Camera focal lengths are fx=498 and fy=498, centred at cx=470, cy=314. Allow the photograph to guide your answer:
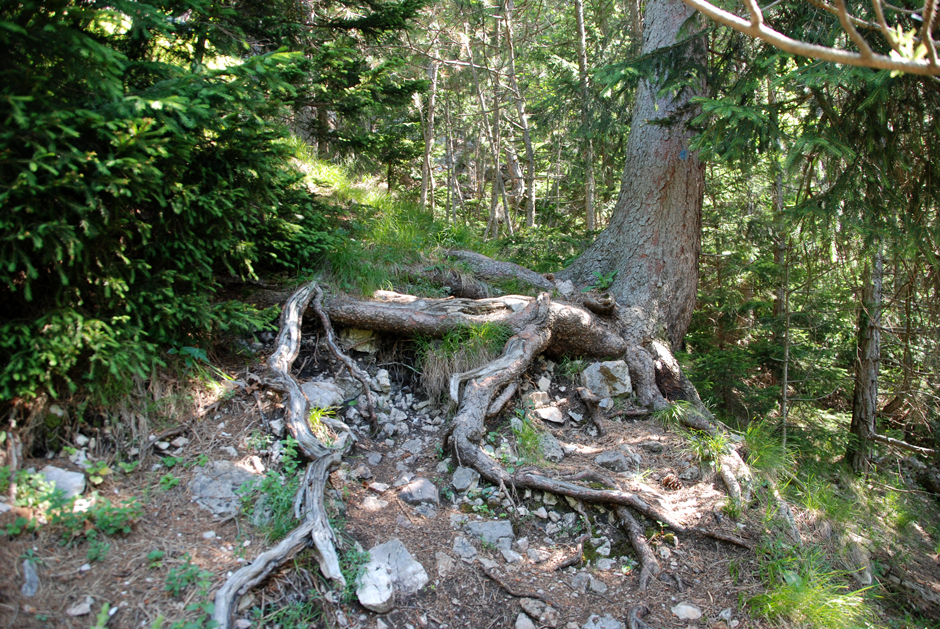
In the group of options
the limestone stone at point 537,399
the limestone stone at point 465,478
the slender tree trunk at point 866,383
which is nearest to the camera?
the limestone stone at point 465,478

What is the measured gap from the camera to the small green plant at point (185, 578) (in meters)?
2.66

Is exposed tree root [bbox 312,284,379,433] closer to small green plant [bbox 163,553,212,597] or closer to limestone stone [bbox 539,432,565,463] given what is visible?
limestone stone [bbox 539,432,565,463]

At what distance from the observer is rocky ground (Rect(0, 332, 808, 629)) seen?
2.66 m

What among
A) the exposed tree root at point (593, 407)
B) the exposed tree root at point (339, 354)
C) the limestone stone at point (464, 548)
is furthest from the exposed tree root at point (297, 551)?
the exposed tree root at point (593, 407)

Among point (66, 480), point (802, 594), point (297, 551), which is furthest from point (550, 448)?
point (66, 480)

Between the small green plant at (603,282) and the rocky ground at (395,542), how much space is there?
89.1 inches

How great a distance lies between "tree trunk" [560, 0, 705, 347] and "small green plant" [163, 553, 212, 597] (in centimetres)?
510

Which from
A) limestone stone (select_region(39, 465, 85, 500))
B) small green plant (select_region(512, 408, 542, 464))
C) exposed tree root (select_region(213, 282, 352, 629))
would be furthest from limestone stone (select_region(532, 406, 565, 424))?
limestone stone (select_region(39, 465, 85, 500))

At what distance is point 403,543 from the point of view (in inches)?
137

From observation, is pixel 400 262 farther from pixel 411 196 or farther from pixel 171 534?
pixel 171 534

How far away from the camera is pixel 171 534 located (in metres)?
3.01

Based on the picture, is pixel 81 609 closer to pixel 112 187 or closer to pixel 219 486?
pixel 219 486

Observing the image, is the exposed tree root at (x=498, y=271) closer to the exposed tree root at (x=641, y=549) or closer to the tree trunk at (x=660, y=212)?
the tree trunk at (x=660, y=212)

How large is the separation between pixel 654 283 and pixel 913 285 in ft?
9.90
